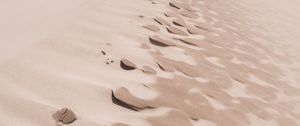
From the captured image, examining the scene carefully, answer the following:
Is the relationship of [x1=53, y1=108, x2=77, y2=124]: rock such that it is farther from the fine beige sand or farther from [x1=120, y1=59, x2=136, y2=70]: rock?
[x1=120, y1=59, x2=136, y2=70]: rock

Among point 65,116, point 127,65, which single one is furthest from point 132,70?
point 65,116

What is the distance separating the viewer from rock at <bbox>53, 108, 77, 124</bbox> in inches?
81.0

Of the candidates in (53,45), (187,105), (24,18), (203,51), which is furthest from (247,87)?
(24,18)

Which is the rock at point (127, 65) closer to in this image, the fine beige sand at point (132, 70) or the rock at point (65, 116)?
the fine beige sand at point (132, 70)

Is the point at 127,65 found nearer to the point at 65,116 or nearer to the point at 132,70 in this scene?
the point at 132,70

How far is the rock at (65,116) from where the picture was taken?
2.06 m

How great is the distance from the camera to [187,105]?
8.57ft

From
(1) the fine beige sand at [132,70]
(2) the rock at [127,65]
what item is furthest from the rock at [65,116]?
(2) the rock at [127,65]

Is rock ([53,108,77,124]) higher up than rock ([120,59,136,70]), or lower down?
higher up

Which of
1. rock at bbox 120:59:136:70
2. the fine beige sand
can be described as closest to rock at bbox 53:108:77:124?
the fine beige sand

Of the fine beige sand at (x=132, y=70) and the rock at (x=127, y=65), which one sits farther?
the rock at (x=127, y=65)

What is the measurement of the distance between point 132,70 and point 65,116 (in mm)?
778

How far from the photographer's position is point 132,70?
277 cm

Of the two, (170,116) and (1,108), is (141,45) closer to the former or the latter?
(170,116)
